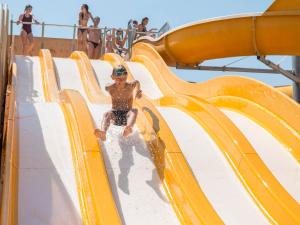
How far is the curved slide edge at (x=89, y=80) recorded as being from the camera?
27.8 feet

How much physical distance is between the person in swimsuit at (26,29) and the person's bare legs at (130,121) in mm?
7473

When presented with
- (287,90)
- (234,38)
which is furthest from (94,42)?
(287,90)

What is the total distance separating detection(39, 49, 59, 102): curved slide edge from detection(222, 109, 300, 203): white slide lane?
348 cm

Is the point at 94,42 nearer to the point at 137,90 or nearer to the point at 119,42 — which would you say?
the point at 119,42

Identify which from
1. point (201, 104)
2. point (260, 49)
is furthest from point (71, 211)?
point (260, 49)

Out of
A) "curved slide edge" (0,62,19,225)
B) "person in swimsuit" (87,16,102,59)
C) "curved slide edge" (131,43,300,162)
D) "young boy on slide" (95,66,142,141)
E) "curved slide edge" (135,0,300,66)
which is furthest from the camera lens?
"person in swimsuit" (87,16,102,59)

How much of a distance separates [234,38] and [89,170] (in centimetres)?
569

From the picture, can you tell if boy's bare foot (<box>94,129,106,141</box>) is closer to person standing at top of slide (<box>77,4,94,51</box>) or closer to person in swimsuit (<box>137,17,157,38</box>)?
person standing at top of slide (<box>77,4,94,51</box>)

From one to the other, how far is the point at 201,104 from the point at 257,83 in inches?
32.5

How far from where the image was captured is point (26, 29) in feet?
40.0

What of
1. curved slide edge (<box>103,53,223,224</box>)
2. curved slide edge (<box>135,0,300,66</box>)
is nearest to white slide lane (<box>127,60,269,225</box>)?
curved slide edge (<box>103,53,223,224</box>)

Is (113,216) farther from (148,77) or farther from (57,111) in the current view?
(148,77)

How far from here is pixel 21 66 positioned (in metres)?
9.89

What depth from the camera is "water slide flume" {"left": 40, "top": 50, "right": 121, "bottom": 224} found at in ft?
13.3
